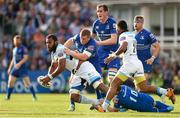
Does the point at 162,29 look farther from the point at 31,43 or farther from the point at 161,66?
the point at 31,43

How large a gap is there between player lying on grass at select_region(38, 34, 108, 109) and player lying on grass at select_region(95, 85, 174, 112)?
0.42 m

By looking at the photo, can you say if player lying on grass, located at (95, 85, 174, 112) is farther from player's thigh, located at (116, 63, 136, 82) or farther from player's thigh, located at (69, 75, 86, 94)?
player's thigh, located at (69, 75, 86, 94)

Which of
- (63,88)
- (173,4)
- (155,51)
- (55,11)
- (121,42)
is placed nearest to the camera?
(121,42)

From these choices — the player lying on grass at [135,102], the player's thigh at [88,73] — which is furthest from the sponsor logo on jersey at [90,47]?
the player lying on grass at [135,102]

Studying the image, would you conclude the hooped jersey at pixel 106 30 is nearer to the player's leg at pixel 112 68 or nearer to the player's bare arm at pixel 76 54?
the player's leg at pixel 112 68

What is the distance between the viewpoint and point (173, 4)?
43.0 m

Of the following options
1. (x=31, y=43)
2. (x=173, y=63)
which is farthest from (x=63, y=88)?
(x=173, y=63)

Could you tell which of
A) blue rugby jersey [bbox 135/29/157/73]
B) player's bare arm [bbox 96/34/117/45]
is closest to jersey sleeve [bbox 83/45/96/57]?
player's bare arm [bbox 96/34/117/45]

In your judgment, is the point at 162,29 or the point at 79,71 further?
the point at 162,29

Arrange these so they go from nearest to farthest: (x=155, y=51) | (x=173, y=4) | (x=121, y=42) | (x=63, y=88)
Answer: (x=121, y=42), (x=155, y=51), (x=63, y=88), (x=173, y=4)

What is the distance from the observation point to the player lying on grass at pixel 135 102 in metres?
18.9

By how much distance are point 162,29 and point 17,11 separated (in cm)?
904

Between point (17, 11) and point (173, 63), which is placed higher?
point (17, 11)

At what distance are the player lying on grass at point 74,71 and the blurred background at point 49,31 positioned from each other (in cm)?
1697
